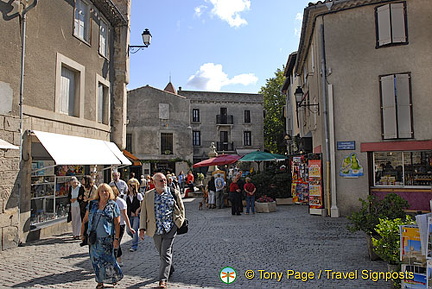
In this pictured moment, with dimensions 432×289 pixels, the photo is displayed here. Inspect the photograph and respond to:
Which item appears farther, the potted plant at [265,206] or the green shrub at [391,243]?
the potted plant at [265,206]

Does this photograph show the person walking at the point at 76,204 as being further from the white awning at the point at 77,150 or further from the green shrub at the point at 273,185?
the green shrub at the point at 273,185

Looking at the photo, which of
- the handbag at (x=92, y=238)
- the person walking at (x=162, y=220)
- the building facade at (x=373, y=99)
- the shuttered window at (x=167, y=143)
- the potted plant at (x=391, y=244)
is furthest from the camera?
the shuttered window at (x=167, y=143)

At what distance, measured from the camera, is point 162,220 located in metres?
5.02

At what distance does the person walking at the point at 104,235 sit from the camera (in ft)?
16.0

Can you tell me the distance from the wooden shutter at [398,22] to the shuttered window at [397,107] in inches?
47.3

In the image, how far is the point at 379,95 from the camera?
1102 cm

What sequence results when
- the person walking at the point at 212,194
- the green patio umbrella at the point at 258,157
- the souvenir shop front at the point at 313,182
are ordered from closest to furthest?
the souvenir shop front at the point at 313,182 < the person walking at the point at 212,194 < the green patio umbrella at the point at 258,157

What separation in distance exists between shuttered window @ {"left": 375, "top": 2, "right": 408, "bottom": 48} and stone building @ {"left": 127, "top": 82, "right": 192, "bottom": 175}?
918 inches

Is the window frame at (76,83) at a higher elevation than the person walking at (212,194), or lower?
higher

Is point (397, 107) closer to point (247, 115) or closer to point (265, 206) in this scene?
point (265, 206)

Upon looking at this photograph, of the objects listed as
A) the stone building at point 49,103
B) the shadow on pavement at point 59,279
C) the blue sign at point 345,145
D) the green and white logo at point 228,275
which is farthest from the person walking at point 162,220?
the blue sign at point 345,145

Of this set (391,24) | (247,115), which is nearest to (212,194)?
(391,24)

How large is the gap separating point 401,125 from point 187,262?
815 cm

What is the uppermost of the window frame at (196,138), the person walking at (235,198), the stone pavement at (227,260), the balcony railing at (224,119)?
the balcony railing at (224,119)
